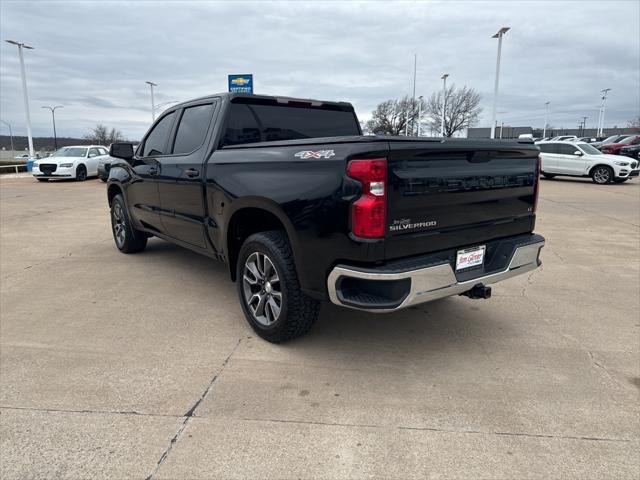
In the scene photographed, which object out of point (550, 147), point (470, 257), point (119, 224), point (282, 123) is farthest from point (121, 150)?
point (550, 147)

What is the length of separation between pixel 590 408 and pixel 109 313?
12.5 feet

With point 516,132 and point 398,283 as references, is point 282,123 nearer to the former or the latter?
point 398,283

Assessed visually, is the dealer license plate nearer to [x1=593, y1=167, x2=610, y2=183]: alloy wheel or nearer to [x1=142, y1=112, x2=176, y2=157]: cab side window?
[x1=142, y1=112, x2=176, y2=157]: cab side window

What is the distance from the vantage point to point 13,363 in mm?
3289

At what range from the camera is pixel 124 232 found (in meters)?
6.35

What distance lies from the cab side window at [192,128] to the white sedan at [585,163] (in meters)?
15.9

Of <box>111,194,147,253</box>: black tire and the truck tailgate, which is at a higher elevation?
the truck tailgate

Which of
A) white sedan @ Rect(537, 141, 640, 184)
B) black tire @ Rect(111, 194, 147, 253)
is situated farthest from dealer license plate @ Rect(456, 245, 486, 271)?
white sedan @ Rect(537, 141, 640, 184)

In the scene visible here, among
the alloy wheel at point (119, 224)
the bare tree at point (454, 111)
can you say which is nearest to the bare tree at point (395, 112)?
the bare tree at point (454, 111)

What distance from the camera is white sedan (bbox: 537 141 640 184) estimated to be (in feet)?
57.1

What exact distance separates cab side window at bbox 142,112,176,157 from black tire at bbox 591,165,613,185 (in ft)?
57.4

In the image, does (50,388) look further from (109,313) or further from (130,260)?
(130,260)

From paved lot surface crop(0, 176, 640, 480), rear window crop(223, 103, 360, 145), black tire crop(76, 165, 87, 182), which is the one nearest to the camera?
paved lot surface crop(0, 176, 640, 480)

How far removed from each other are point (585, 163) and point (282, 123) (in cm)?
1711
